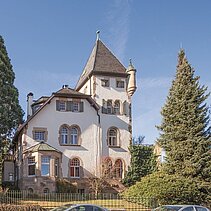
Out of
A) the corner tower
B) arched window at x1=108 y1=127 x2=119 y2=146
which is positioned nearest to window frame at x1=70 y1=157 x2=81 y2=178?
the corner tower

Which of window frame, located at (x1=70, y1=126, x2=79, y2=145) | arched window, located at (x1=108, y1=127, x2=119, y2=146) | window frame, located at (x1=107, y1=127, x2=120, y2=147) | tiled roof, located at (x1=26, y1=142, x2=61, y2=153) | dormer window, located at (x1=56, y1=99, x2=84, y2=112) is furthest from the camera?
arched window, located at (x1=108, y1=127, x2=119, y2=146)

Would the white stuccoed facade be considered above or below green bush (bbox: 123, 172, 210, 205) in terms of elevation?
above

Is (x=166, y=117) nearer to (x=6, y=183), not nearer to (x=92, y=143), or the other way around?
(x=92, y=143)

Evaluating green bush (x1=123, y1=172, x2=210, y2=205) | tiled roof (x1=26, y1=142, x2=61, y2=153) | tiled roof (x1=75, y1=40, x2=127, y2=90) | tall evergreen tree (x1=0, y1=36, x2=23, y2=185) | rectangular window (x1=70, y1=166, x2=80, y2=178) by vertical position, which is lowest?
green bush (x1=123, y1=172, x2=210, y2=205)

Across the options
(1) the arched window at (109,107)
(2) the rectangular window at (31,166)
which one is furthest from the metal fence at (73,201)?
(1) the arched window at (109,107)

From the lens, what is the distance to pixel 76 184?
42531 mm

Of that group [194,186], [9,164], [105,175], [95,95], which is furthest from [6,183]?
[194,186]

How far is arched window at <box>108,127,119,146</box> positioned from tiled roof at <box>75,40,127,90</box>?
6.64 metres

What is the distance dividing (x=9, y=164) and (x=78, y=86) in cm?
1279

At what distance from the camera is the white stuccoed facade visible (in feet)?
134

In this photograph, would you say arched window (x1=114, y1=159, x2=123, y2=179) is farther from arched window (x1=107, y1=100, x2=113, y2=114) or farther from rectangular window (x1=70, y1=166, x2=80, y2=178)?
arched window (x1=107, y1=100, x2=113, y2=114)

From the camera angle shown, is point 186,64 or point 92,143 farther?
point 92,143

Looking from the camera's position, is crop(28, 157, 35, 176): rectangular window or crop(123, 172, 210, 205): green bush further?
crop(28, 157, 35, 176): rectangular window

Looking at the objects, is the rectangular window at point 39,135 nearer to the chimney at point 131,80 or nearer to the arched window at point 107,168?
the arched window at point 107,168
